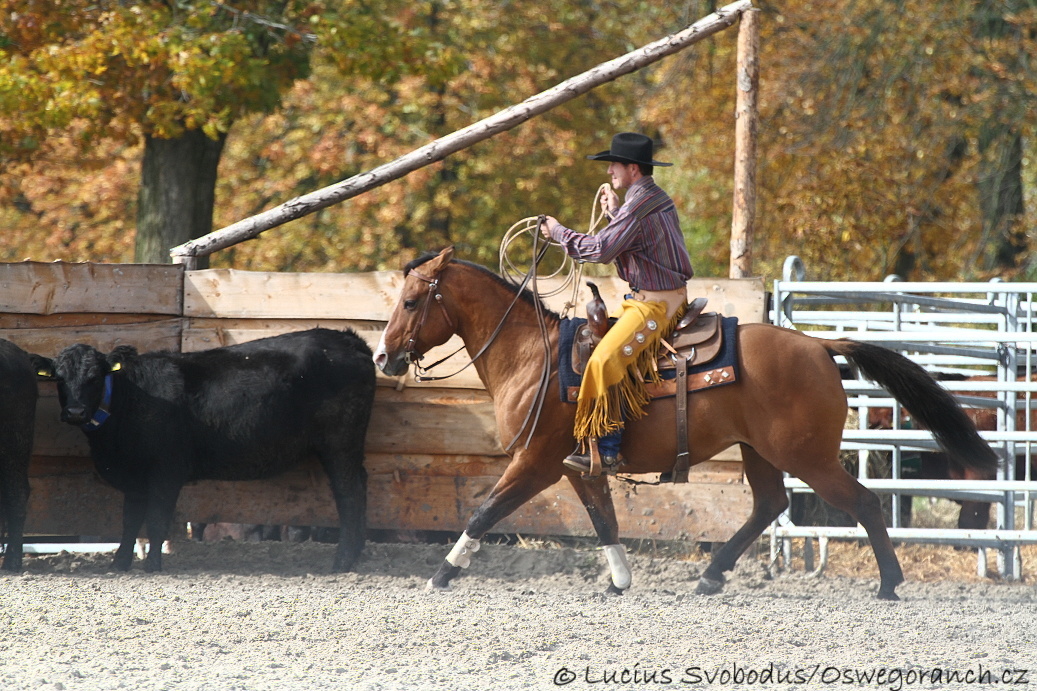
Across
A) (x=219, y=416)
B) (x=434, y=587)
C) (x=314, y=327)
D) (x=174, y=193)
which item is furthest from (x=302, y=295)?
(x=174, y=193)

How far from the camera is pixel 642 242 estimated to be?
5945mm

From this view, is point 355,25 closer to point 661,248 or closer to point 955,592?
point 661,248

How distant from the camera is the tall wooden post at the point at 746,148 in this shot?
308 inches

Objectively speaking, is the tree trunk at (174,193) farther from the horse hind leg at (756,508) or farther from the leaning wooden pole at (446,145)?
the horse hind leg at (756,508)

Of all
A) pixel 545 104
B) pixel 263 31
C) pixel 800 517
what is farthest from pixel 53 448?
pixel 263 31

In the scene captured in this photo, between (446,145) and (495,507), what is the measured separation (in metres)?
2.73

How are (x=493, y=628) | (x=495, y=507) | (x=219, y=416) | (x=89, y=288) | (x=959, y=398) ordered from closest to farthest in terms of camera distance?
(x=493, y=628), (x=495, y=507), (x=219, y=416), (x=959, y=398), (x=89, y=288)

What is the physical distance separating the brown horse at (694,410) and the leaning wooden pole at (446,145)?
1.59 m

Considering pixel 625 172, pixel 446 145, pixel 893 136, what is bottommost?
pixel 625 172

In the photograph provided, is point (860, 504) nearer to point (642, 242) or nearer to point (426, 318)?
point (642, 242)

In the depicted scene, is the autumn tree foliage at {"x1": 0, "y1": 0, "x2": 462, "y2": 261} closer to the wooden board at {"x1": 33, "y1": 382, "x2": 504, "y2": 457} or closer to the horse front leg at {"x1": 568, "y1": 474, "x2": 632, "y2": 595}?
the wooden board at {"x1": 33, "y1": 382, "x2": 504, "y2": 457}

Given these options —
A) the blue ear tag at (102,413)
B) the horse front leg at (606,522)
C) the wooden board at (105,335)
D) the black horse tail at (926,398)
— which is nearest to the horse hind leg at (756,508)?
the horse front leg at (606,522)

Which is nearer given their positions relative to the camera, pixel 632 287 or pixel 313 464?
pixel 632 287

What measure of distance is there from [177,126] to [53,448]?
225 inches
